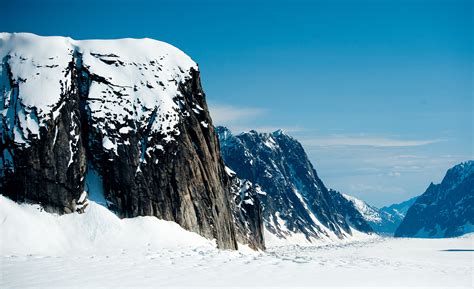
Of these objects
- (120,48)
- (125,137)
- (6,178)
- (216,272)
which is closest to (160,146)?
(125,137)

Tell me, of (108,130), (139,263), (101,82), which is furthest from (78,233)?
(101,82)

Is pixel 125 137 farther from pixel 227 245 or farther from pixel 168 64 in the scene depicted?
pixel 227 245

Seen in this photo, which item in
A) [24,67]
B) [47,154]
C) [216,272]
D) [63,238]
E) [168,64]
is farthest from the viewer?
[168,64]

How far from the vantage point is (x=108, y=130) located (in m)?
49.9

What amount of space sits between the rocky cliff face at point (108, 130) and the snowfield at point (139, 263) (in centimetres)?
261

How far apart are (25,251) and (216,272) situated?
1550cm

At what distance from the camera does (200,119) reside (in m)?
60.9

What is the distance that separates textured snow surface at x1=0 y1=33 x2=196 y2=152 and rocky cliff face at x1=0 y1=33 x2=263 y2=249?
0.10 m

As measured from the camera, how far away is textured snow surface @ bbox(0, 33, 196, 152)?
45.9 meters

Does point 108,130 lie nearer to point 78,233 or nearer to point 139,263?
point 78,233

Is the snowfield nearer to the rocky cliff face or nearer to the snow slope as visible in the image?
the snow slope

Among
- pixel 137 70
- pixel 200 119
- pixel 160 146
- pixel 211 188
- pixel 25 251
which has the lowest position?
pixel 25 251

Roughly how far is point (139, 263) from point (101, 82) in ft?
79.6

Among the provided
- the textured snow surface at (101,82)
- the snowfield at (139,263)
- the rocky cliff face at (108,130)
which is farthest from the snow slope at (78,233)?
the textured snow surface at (101,82)
